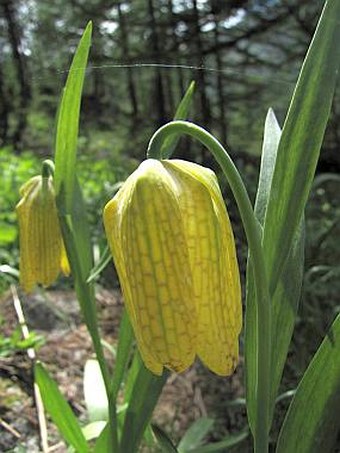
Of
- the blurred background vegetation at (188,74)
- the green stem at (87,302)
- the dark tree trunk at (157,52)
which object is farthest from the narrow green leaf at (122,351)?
the dark tree trunk at (157,52)

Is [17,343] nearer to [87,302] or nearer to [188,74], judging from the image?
[87,302]

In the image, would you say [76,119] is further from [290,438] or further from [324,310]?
[324,310]

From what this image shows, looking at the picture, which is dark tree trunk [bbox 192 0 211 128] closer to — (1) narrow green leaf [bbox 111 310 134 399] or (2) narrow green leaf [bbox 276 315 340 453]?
(1) narrow green leaf [bbox 111 310 134 399]

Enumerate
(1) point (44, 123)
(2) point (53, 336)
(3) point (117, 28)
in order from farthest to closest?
(1) point (44, 123) < (3) point (117, 28) < (2) point (53, 336)

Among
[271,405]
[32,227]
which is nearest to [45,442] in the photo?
[32,227]

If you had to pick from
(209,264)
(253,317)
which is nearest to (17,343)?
(253,317)

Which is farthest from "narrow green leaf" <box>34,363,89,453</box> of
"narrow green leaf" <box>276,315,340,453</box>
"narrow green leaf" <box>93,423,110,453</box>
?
"narrow green leaf" <box>276,315,340,453</box>
